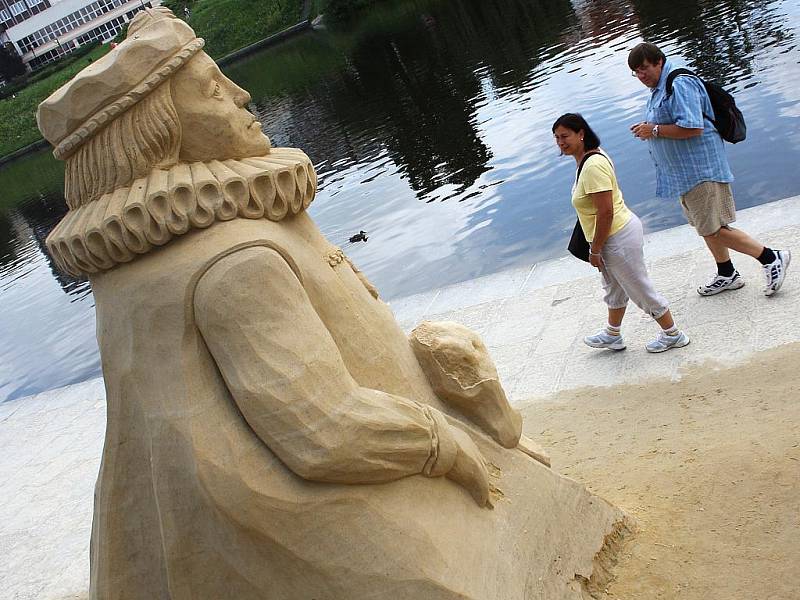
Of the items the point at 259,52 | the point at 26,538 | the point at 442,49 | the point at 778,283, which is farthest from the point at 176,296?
the point at 259,52

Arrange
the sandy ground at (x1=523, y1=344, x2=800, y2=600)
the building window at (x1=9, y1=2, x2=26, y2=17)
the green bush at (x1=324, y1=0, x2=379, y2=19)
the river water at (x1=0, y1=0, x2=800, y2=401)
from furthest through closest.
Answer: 1. the building window at (x1=9, y1=2, x2=26, y2=17)
2. the green bush at (x1=324, y1=0, x2=379, y2=19)
3. the river water at (x1=0, y1=0, x2=800, y2=401)
4. the sandy ground at (x1=523, y1=344, x2=800, y2=600)

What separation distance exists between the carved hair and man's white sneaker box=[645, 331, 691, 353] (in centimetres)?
370

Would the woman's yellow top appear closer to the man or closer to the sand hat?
the man

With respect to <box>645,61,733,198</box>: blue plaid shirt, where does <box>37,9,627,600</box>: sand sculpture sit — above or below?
above

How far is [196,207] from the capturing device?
2891 millimetres

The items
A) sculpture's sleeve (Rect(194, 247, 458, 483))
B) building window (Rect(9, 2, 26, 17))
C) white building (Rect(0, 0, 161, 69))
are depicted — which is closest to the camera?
sculpture's sleeve (Rect(194, 247, 458, 483))

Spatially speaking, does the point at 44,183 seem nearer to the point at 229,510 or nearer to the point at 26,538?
the point at 26,538

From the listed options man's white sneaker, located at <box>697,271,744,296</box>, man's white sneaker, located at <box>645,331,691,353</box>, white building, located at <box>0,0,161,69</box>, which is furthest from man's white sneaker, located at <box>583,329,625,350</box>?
white building, located at <box>0,0,161,69</box>

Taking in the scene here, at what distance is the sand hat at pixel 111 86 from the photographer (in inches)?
115

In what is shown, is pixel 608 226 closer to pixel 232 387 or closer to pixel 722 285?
pixel 722 285

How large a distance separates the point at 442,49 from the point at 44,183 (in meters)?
17.3

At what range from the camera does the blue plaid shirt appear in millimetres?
5688

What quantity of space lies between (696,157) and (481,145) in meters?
9.56

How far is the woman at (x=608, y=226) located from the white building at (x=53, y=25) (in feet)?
241
